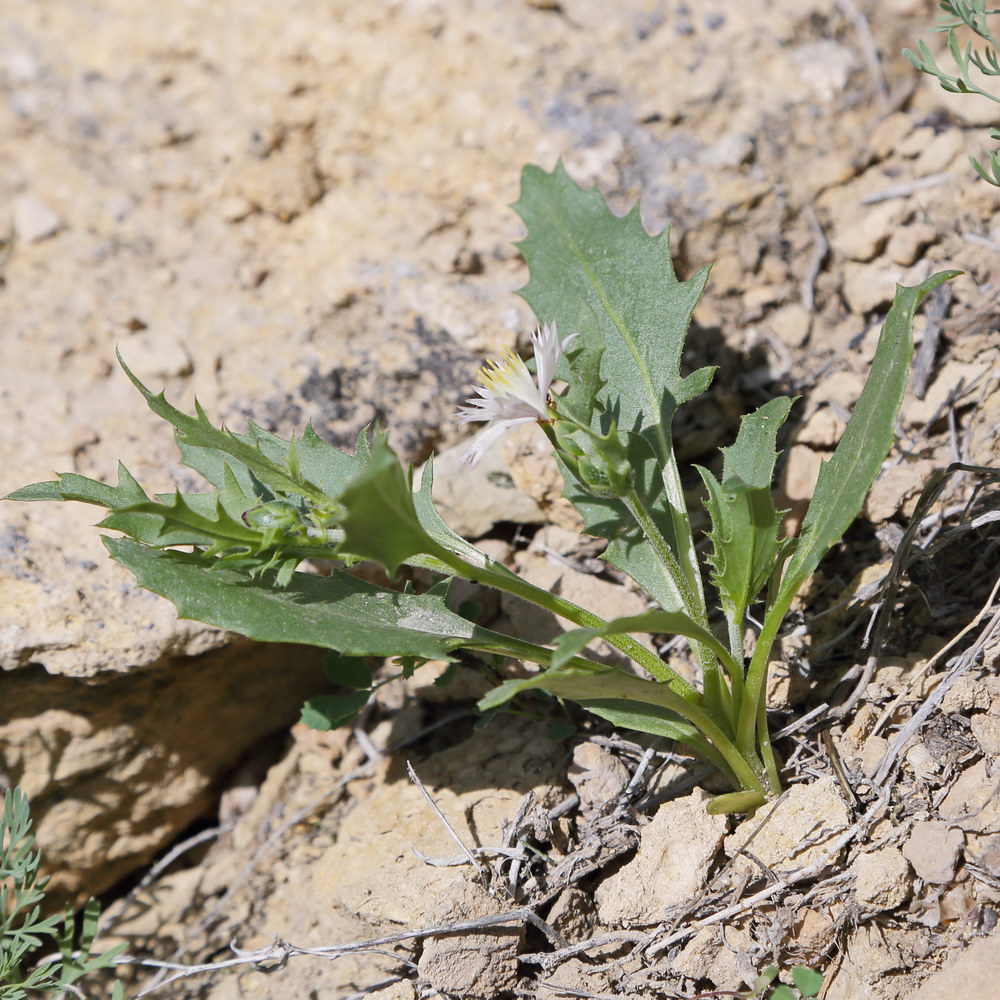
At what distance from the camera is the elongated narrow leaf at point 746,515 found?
2129 millimetres

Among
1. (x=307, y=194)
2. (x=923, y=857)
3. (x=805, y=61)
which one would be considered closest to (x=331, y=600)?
(x=923, y=857)

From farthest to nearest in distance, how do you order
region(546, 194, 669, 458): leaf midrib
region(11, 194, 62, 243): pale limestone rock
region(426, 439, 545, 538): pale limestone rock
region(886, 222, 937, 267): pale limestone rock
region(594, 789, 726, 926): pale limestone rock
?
region(11, 194, 62, 243): pale limestone rock, region(886, 222, 937, 267): pale limestone rock, region(426, 439, 545, 538): pale limestone rock, region(546, 194, 669, 458): leaf midrib, region(594, 789, 726, 926): pale limestone rock

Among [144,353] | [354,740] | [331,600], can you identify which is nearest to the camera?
[331,600]

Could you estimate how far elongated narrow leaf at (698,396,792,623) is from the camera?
2129 millimetres

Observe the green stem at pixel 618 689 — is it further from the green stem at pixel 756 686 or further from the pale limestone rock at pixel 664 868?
the pale limestone rock at pixel 664 868

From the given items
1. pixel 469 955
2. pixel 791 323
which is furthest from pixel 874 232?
pixel 469 955

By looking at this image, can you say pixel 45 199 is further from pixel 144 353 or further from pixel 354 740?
pixel 354 740

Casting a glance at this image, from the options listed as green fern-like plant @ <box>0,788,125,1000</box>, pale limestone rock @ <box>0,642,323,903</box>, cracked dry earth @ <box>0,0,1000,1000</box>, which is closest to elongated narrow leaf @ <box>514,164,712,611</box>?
cracked dry earth @ <box>0,0,1000,1000</box>

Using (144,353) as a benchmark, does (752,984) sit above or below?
below

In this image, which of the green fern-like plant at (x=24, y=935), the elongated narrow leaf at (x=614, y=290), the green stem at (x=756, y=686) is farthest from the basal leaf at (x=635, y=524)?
the green fern-like plant at (x=24, y=935)

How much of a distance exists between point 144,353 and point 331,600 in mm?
1475

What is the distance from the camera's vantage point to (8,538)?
2781 mm

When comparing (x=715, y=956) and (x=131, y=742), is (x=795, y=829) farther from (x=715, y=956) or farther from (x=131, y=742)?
(x=131, y=742)

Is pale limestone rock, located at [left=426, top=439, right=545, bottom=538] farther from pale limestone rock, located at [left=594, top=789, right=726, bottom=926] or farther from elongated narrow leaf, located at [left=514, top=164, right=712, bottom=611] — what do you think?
pale limestone rock, located at [left=594, top=789, right=726, bottom=926]
